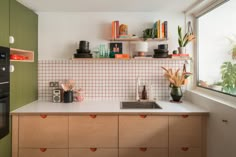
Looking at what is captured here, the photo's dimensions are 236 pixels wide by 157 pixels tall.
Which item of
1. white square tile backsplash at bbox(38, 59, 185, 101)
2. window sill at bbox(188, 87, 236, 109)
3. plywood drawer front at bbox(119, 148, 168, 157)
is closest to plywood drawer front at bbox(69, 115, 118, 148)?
plywood drawer front at bbox(119, 148, 168, 157)

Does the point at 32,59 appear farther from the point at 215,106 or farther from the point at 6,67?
the point at 215,106

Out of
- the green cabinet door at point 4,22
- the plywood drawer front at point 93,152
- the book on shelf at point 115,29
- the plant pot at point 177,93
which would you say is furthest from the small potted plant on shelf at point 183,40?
the green cabinet door at point 4,22

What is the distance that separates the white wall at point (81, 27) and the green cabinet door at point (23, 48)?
14 cm

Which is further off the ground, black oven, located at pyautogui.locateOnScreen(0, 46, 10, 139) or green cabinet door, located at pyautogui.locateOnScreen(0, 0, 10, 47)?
green cabinet door, located at pyautogui.locateOnScreen(0, 0, 10, 47)

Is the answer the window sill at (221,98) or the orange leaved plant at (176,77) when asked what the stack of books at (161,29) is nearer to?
the orange leaved plant at (176,77)

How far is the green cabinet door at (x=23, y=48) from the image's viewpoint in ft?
7.04

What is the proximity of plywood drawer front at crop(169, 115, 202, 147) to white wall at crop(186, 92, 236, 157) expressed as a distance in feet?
0.35

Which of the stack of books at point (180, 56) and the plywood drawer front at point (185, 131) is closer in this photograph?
the plywood drawer front at point (185, 131)

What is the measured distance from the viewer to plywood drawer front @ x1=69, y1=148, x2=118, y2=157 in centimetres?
216

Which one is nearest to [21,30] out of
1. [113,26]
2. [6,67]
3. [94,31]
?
[6,67]

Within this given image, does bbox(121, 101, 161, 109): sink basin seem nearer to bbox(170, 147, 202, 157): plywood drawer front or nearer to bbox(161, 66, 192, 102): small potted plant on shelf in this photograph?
bbox(161, 66, 192, 102): small potted plant on shelf

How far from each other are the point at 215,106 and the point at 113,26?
1561mm

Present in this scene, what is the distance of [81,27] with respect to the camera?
2807mm

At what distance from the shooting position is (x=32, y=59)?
2.51 meters
